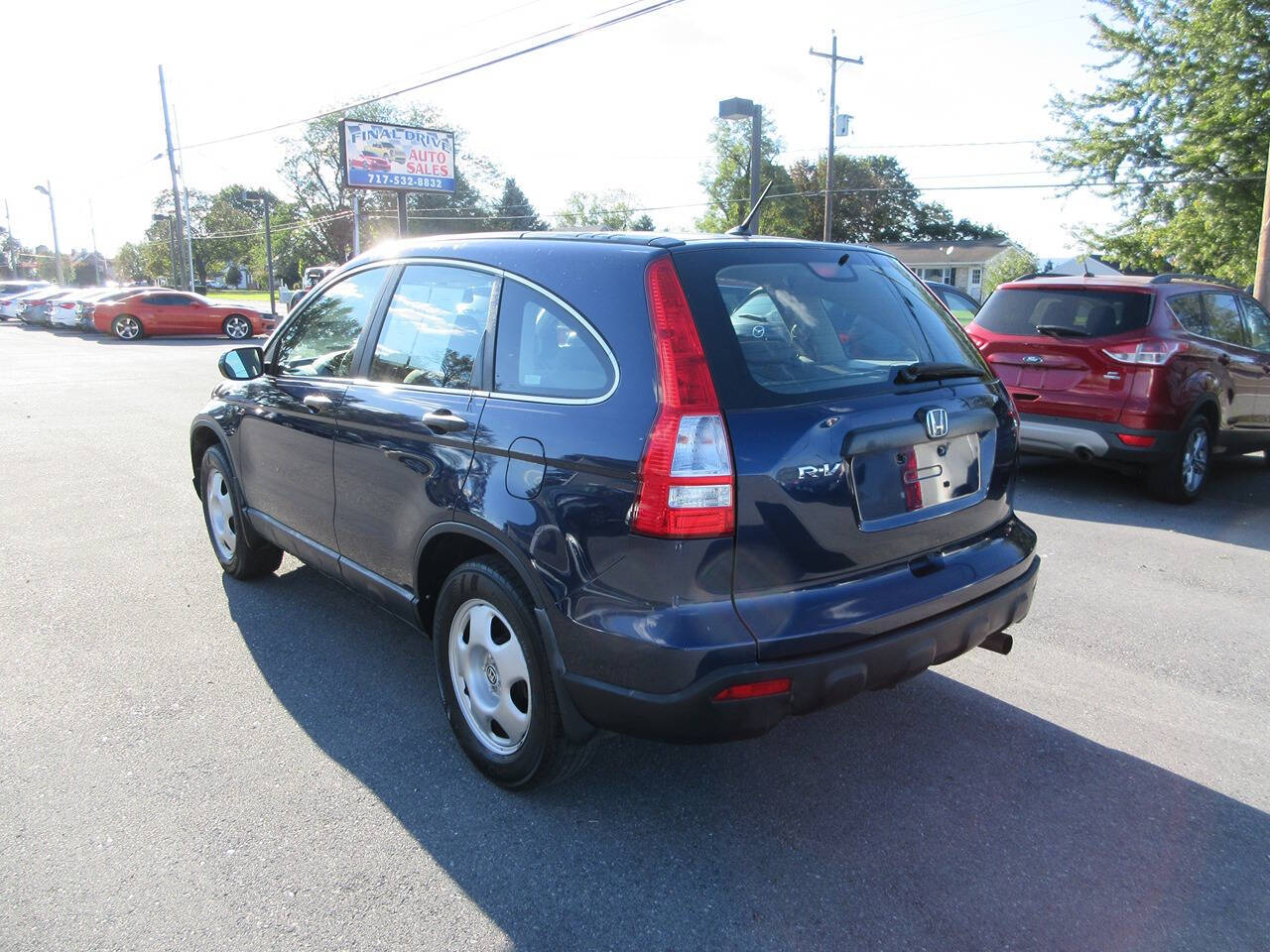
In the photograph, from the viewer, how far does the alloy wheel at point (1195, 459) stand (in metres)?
7.02

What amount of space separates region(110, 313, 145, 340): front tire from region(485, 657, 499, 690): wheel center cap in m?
28.8

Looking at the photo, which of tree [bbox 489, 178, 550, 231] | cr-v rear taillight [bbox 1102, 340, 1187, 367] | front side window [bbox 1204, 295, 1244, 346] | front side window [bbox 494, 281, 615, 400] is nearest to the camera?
front side window [bbox 494, 281, 615, 400]

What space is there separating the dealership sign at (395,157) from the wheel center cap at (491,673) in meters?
37.1

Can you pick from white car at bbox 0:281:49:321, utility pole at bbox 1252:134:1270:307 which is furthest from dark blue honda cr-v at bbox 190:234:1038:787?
white car at bbox 0:281:49:321

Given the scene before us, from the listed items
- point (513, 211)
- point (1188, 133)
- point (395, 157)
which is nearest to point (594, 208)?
point (513, 211)

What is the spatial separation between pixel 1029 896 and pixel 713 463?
58.1 inches

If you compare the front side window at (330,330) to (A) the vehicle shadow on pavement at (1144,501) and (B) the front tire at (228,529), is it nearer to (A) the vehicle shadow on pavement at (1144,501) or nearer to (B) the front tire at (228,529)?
(B) the front tire at (228,529)

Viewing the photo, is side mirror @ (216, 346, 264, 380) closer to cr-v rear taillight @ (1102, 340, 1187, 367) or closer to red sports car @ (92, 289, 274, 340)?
cr-v rear taillight @ (1102, 340, 1187, 367)

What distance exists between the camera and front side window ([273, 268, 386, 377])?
3902 millimetres

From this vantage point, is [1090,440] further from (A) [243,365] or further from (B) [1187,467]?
(A) [243,365]

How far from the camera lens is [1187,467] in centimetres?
705

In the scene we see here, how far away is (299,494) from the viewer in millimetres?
4176

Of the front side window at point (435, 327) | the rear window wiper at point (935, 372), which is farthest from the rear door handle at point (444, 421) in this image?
the rear window wiper at point (935, 372)

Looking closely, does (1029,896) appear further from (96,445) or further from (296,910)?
(96,445)
